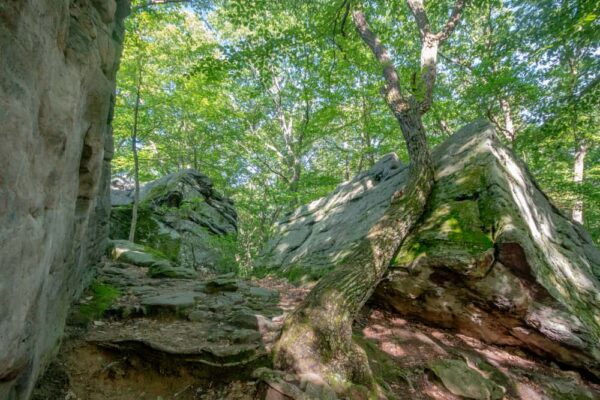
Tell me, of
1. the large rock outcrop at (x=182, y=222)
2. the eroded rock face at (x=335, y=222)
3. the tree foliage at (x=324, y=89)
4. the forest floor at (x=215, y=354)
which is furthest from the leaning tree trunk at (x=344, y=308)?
the large rock outcrop at (x=182, y=222)

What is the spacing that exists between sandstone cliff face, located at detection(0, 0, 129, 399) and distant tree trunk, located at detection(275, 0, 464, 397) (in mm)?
2120

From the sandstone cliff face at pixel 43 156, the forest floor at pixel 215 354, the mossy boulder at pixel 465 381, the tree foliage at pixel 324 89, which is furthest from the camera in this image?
the tree foliage at pixel 324 89

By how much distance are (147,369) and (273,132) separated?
1719cm

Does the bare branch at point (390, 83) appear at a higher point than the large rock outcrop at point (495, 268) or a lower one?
higher

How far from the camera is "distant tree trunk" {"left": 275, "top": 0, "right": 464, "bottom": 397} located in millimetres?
3217

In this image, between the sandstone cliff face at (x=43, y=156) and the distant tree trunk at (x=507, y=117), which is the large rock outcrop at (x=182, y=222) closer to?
the sandstone cliff face at (x=43, y=156)

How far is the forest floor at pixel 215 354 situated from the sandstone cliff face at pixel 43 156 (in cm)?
51

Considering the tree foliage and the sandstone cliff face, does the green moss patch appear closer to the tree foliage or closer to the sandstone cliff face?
the sandstone cliff face

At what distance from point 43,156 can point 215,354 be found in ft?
7.90

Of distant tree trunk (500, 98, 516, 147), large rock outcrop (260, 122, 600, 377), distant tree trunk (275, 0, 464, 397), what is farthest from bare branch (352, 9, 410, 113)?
distant tree trunk (500, 98, 516, 147)

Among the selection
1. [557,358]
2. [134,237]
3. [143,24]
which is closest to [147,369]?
[557,358]

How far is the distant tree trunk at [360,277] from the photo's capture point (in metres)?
3.22

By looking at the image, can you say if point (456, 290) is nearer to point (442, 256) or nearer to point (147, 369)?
point (442, 256)

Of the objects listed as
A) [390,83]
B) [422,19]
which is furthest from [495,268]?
[422,19]
